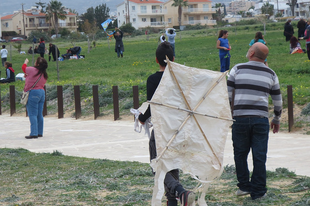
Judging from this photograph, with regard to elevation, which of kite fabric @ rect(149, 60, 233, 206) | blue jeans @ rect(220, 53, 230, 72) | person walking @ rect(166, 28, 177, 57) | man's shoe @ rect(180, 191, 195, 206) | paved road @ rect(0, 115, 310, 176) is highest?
person walking @ rect(166, 28, 177, 57)

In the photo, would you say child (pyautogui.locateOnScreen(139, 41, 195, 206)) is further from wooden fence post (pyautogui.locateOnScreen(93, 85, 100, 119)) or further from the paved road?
wooden fence post (pyautogui.locateOnScreen(93, 85, 100, 119))

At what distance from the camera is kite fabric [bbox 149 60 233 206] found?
4.78 meters

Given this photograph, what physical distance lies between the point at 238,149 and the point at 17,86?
16946mm

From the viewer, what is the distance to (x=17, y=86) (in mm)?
21250

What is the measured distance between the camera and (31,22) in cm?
13062

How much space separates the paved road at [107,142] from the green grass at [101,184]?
0.82 meters

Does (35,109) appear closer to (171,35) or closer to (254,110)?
(254,110)

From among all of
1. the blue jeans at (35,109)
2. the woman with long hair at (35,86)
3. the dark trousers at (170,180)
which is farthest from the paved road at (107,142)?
the dark trousers at (170,180)

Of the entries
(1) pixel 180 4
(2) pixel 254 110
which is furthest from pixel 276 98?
(1) pixel 180 4

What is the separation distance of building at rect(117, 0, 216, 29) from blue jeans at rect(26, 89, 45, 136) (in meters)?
104

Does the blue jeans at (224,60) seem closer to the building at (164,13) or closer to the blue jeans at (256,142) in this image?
the blue jeans at (256,142)

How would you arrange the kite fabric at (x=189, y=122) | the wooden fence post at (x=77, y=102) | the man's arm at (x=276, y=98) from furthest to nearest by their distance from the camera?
the wooden fence post at (x=77, y=102)
the man's arm at (x=276, y=98)
the kite fabric at (x=189, y=122)

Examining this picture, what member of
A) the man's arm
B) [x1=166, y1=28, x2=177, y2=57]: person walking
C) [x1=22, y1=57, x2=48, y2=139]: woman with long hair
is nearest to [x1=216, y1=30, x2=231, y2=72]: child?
[x1=166, y1=28, x2=177, y2=57]: person walking

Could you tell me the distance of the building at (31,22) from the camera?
4911 inches
